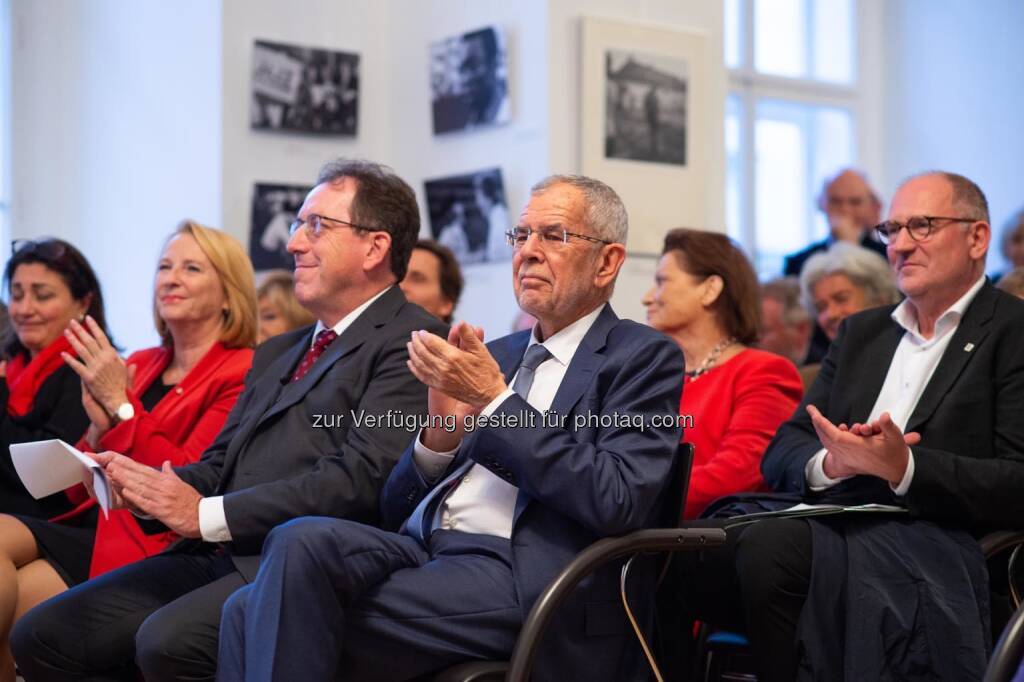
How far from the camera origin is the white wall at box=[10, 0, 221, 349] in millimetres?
6305

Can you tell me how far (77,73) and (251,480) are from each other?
4036 mm

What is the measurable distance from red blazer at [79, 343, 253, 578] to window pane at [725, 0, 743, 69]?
4998 millimetres

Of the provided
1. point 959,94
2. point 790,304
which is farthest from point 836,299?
point 959,94

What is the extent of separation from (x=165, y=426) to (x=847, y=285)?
2.54m

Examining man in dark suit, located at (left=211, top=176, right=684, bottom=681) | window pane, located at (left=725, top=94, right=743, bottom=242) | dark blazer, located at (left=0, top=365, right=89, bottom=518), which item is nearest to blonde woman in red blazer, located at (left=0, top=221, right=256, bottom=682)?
dark blazer, located at (left=0, top=365, right=89, bottom=518)

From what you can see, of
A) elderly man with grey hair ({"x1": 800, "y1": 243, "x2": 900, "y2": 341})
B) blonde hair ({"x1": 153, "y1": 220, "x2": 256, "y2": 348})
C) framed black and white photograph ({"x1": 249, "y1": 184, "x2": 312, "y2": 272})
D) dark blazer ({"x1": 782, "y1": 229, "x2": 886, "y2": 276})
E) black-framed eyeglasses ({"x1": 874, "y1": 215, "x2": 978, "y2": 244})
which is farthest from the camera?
dark blazer ({"x1": 782, "y1": 229, "x2": 886, "y2": 276})

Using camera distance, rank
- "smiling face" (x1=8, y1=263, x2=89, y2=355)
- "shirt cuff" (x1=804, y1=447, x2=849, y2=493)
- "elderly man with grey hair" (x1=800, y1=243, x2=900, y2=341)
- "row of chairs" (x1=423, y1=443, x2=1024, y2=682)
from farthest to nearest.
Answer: "elderly man with grey hair" (x1=800, y1=243, x2=900, y2=341)
"smiling face" (x1=8, y1=263, x2=89, y2=355)
"shirt cuff" (x1=804, y1=447, x2=849, y2=493)
"row of chairs" (x1=423, y1=443, x2=1024, y2=682)

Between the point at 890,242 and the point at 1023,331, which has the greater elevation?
the point at 890,242

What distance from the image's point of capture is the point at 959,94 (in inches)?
332

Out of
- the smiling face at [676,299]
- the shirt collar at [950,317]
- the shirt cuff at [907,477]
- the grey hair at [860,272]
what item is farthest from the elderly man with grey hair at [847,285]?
the shirt cuff at [907,477]

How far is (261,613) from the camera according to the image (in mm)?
2562

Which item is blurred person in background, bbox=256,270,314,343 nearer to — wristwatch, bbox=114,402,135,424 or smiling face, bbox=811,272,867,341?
wristwatch, bbox=114,402,135,424

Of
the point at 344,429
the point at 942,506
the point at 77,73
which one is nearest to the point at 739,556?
the point at 942,506

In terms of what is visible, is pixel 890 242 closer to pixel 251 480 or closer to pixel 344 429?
pixel 344 429
